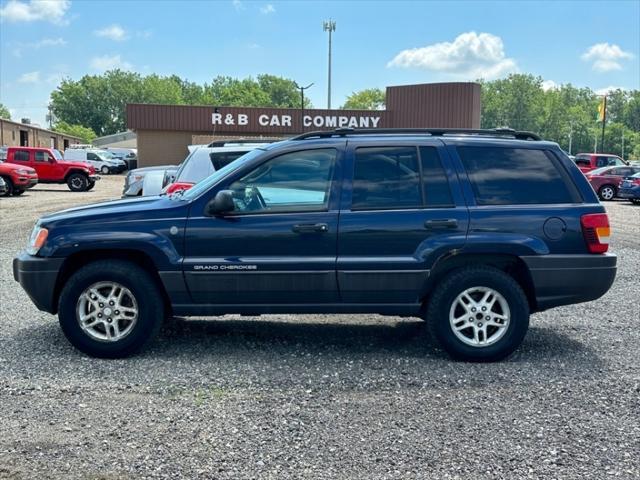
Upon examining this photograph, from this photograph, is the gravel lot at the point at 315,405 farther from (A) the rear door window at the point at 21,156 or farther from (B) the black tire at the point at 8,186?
(A) the rear door window at the point at 21,156

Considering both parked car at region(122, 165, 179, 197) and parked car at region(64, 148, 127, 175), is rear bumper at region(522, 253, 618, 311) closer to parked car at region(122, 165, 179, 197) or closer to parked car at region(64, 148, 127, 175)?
parked car at region(122, 165, 179, 197)

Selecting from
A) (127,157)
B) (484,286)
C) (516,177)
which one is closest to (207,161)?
(516,177)

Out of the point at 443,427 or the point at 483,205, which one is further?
the point at 483,205

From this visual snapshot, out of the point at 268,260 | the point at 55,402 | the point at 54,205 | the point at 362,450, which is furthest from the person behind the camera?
the point at 54,205

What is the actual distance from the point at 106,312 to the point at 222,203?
4.26ft

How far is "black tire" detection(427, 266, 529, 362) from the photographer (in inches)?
203

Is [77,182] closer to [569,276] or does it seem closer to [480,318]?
[480,318]

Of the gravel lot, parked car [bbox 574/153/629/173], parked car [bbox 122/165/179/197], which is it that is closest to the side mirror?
the gravel lot

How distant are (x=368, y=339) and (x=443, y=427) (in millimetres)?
1995

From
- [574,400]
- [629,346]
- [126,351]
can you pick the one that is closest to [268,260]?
[126,351]

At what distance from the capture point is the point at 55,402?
167 inches

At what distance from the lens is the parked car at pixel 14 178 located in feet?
77.4

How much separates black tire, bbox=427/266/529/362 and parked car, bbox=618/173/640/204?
836 inches

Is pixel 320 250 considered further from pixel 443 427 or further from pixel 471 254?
pixel 443 427
